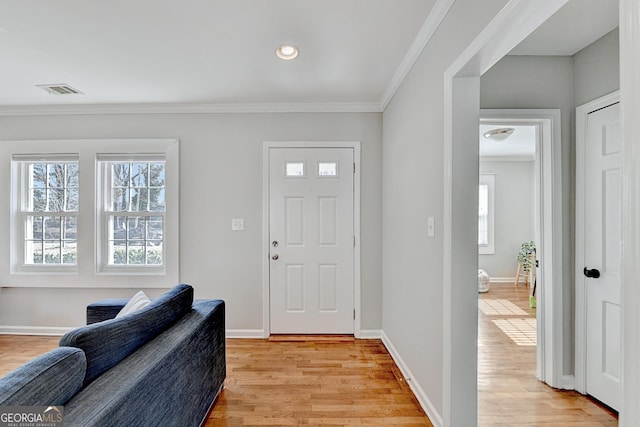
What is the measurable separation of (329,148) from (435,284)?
1907 mm

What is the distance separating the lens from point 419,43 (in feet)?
6.95

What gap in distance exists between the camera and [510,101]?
2.40 m

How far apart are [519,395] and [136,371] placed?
2445 mm

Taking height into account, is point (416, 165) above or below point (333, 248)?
above

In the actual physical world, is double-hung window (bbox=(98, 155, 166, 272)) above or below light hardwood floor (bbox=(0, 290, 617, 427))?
above

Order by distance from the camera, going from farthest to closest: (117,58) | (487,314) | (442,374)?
1. (487,314)
2. (117,58)
3. (442,374)

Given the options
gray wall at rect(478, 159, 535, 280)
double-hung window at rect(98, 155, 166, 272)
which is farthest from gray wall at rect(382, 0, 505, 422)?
gray wall at rect(478, 159, 535, 280)

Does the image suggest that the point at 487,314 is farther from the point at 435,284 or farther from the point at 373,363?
the point at 435,284

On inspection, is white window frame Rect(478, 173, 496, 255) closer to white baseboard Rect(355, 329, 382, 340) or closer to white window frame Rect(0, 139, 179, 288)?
white baseboard Rect(355, 329, 382, 340)

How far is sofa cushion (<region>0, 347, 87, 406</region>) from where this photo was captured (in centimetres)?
91

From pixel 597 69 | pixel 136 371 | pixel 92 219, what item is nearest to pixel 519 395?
Result: pixel 597 69

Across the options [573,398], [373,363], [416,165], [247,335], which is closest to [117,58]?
[416,165]

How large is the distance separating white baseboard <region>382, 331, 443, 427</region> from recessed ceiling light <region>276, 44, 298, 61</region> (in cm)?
248

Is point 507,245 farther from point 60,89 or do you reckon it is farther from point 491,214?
point 60,89
